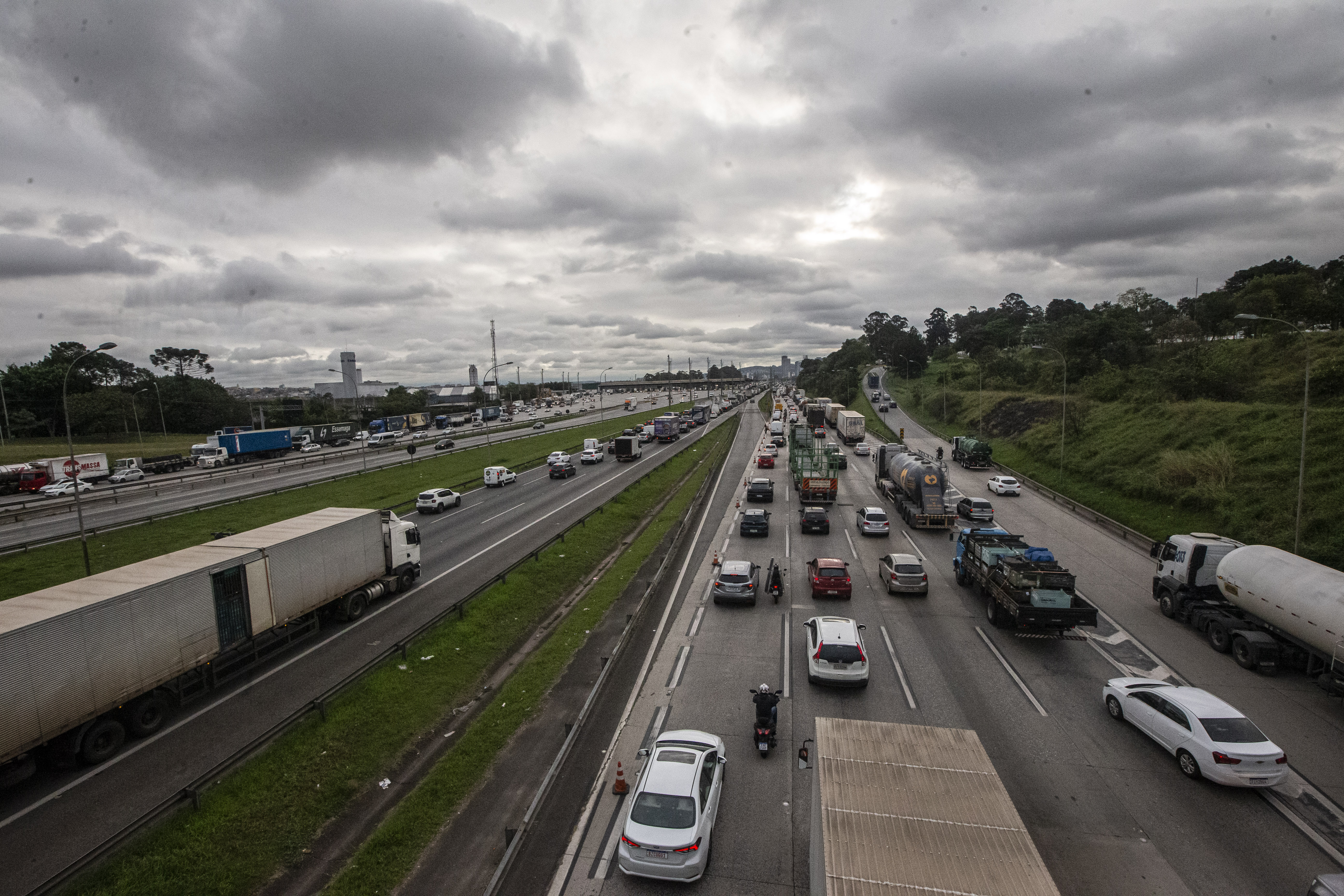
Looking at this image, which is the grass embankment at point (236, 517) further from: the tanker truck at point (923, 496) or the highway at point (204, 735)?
the tanker truck at point (923, 496)

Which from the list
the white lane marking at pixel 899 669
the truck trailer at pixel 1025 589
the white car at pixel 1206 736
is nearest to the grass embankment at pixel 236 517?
the white lane marking at pixel 899 669

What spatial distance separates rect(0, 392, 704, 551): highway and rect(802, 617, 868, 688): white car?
119 ft

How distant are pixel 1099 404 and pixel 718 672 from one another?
58.3 metres

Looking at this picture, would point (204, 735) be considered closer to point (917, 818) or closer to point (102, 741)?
point (102, 741)

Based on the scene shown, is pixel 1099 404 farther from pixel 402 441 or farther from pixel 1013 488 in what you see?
pixel 402 441

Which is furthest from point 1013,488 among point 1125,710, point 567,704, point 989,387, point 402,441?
point 402,441

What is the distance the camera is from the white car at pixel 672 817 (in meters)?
9.64

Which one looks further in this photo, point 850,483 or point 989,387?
point 989,387

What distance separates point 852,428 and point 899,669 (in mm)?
59620

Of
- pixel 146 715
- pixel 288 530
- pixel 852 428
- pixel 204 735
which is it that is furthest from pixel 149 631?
pixel 852 428

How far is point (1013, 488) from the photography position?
44719 mm

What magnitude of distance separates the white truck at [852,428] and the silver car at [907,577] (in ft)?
166

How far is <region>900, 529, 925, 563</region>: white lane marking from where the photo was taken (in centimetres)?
2977

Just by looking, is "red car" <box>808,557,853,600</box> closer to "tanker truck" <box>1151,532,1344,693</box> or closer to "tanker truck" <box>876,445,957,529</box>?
"tanker truck" <box>1151,532,1344,693</box>
